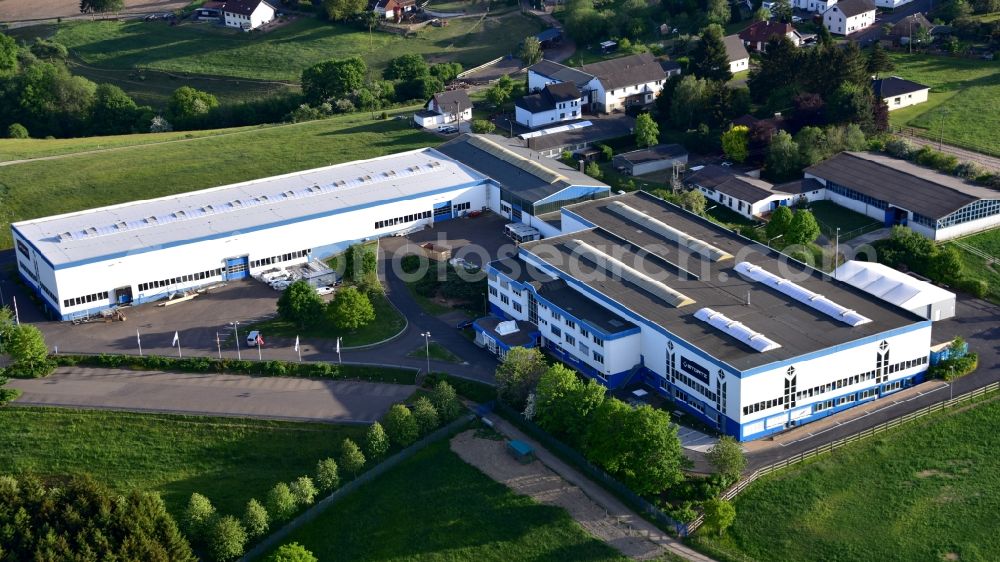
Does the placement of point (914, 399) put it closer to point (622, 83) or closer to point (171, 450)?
point (171, 450)

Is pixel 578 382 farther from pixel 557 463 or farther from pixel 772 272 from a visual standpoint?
pixel 772 272

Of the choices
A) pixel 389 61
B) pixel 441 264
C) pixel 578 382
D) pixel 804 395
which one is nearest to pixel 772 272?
pixel 804 395

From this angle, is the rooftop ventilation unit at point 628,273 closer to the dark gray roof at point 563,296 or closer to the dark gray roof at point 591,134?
the dark gray roof at point 563,296

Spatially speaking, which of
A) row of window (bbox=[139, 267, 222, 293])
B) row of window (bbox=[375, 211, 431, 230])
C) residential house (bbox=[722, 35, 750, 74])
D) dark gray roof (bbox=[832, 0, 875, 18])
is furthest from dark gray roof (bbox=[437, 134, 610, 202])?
dark gray roof (bbox=[832, 0, 875, 18])

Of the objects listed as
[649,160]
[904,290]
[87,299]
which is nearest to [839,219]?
[904,290]

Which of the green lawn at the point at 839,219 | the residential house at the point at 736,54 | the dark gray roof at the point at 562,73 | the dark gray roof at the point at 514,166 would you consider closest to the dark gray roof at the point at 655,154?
the dark gray roof at the point at 514,166

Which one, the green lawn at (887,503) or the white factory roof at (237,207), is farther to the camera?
the white factory roof at (237,207)

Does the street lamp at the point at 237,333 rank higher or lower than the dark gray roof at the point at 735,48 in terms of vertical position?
lower
